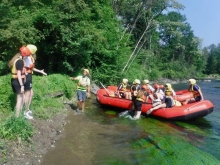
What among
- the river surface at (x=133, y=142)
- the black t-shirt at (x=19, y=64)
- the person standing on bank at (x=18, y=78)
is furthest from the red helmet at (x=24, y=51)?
the river surface at (x=133, y=142)

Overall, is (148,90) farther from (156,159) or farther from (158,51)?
(158,51)

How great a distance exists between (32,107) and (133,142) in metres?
3.09

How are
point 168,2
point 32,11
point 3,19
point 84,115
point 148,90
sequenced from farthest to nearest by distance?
point 168,2
point 32,11
point 148,90
point 3,19
point 84,115

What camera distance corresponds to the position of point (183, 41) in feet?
198

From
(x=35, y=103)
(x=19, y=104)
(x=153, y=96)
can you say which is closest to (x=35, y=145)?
(x=19, y=104)

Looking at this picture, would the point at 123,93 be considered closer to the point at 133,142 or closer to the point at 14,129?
the point at 133,142

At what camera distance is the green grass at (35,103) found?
18.0ft

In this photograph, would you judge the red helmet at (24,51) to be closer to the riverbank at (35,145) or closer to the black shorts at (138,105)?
the riverbank at (35,145)

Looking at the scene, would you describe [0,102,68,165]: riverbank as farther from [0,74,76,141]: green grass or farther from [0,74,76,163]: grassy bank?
[0,74,76,141]: green grass

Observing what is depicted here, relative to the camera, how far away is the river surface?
5.96m

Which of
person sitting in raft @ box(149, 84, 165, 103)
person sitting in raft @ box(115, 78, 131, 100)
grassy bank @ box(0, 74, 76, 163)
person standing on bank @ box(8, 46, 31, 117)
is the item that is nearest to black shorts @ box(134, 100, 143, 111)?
person sitting in raft @ box(149, 84, 165, 103)

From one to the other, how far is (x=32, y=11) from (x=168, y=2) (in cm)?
1444

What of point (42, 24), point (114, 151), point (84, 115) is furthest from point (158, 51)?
point (114, 151)

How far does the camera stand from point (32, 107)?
25.8ft
